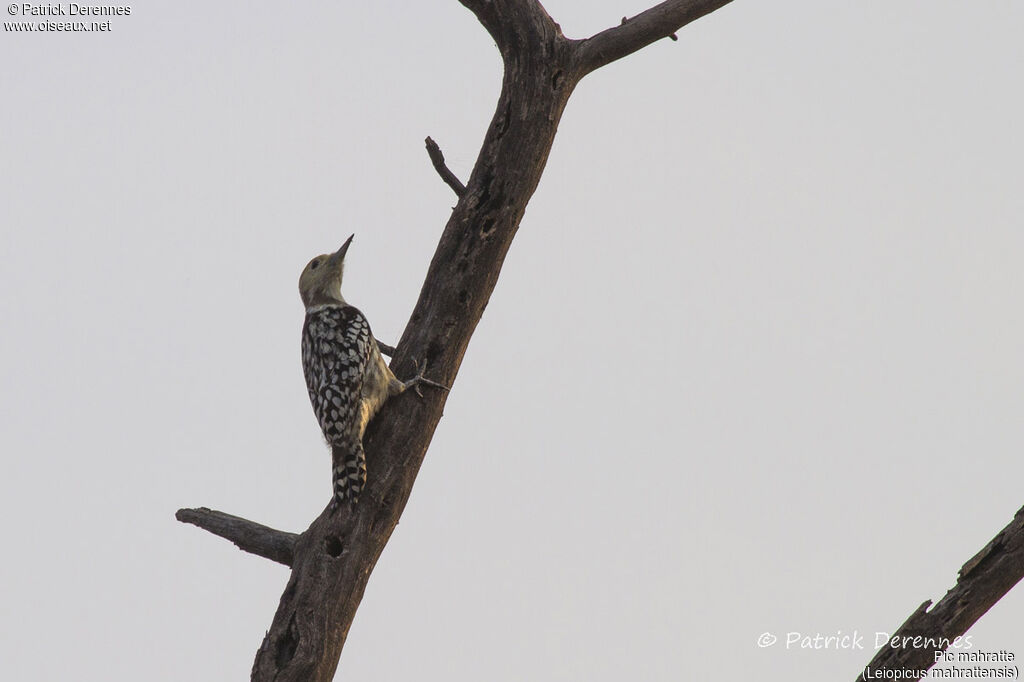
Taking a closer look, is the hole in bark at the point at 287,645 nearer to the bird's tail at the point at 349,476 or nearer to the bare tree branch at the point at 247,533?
the bare tree branch at the point at 247,533

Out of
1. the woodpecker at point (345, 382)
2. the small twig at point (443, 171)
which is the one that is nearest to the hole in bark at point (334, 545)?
the woodpecker at point (345, 382)

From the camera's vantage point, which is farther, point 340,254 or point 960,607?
point 340,254

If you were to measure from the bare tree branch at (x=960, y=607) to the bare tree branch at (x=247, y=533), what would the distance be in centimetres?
270

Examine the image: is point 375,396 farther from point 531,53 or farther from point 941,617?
point 941,617

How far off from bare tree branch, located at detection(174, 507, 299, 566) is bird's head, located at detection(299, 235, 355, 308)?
1.77 m

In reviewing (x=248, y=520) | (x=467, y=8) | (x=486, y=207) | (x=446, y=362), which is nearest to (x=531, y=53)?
(x=467, y=8)

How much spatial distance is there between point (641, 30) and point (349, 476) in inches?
103

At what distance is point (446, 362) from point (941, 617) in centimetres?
250

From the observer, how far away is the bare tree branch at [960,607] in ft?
14.9

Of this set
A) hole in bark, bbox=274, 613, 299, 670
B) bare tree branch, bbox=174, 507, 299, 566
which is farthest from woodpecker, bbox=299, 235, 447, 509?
hole in bark, bbox=274, 613, 299, 670

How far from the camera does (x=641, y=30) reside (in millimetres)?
5840

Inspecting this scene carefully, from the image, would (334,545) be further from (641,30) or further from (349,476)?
(641,30)

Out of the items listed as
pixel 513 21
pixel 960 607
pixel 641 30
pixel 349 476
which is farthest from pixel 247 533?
pixel 960 607

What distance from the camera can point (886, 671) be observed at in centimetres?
455
